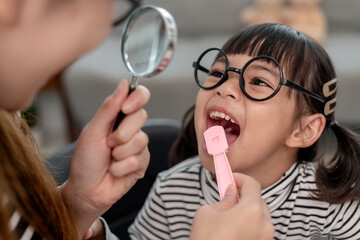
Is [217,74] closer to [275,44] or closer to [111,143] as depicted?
[275,44]

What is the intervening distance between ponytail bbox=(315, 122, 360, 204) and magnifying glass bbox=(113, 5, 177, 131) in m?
0.49

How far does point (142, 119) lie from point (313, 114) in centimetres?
43

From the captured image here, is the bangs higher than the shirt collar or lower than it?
higher

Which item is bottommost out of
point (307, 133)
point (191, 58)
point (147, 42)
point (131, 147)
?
point (191, 58)

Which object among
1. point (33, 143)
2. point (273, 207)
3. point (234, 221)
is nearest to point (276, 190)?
point (273, 207)

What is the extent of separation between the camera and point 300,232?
1.05 meters

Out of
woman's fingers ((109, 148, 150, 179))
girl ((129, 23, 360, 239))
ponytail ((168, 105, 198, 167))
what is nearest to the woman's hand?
woman's fingers ((109, 148, 150, 179))

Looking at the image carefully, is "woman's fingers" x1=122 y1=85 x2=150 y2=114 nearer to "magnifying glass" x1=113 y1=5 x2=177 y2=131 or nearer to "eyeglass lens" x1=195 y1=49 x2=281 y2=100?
"magnifying glass" x1=113 y1=5 x2=177 y2=131

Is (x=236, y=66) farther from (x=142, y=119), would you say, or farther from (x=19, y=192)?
(x=19, y=192)

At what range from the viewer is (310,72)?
998 millimetres

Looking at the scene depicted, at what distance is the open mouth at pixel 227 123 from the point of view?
979 millimetres

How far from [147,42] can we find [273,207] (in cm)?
48

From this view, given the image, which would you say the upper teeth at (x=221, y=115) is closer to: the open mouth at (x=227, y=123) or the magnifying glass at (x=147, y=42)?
the open mouth at (x=227, y=123)

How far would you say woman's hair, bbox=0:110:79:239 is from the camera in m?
0.77
